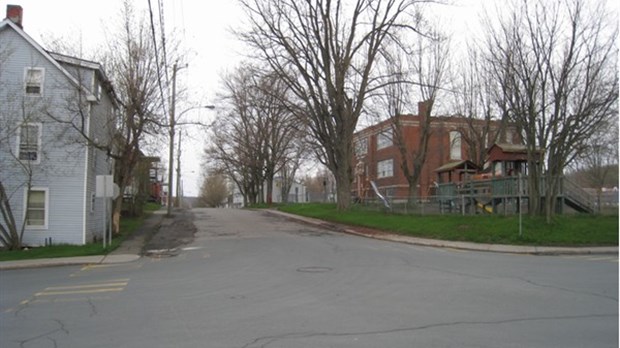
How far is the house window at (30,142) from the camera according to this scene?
69.8 ft

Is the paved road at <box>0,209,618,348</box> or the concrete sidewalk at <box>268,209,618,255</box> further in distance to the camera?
the concrete sidewalk at <box>268,209,618,255</box>

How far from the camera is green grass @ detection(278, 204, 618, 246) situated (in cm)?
2117

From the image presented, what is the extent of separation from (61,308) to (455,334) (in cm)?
665

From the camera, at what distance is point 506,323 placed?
25.5 feet

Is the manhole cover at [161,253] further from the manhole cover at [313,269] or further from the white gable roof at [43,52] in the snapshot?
the white gable roof at [43,52]

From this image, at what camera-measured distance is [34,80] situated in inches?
858

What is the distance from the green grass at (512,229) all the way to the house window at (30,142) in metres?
15.5

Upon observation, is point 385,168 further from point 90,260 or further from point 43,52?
point 90,260

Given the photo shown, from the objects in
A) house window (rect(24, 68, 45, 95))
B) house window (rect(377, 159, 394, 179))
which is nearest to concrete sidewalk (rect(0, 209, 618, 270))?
house window (rect(24, 68, 45, 95))

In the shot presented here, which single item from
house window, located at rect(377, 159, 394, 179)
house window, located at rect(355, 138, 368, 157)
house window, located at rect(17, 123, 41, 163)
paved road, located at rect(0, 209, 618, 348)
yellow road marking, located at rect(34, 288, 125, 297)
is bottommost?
yellow road marking, located at rect(34, 288, 125, 297)

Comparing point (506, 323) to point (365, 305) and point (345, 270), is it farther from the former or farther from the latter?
point (345, 270)

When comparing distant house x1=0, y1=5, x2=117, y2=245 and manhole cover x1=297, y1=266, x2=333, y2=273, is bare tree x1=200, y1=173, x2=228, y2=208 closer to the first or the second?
distant house x1=0, y1=5, x2=117, y2=245

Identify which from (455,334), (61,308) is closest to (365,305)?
(455,334)

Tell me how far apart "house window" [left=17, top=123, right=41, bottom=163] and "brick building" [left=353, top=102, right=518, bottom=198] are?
90.6 feet
